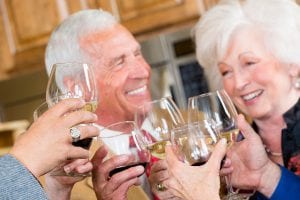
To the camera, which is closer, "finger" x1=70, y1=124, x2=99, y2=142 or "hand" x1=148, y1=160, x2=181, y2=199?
"finger" x1=70, y1=124, x2=99, y2=142

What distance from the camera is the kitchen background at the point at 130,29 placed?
215 cm

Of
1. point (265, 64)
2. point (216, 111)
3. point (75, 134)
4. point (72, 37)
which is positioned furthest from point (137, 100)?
point (75, 134)

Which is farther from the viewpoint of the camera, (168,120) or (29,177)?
(168,120)

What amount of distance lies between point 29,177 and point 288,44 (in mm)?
911

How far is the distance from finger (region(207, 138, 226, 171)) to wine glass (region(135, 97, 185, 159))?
193mm

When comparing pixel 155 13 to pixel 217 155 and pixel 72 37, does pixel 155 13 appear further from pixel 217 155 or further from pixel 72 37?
pixel 217 155

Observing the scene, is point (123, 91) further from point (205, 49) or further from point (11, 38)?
point (11, 38)

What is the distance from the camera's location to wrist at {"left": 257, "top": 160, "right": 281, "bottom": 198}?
4.15 ft

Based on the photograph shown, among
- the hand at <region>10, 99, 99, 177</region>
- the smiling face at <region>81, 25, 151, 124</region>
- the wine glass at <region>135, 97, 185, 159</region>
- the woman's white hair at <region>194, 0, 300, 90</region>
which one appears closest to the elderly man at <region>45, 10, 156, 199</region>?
the smiling face at <region>81, 25, 151, 124</region>

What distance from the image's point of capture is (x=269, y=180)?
1270mm

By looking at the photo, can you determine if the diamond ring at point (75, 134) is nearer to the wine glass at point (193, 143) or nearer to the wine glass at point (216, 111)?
the wine glass at point (193, 143)

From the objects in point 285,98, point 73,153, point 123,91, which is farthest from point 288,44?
point 73,153

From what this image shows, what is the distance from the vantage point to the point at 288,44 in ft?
4.82

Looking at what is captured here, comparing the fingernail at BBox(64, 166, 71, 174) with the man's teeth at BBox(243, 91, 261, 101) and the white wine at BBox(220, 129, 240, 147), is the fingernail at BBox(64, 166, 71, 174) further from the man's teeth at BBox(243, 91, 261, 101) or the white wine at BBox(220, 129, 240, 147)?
the man's teeth at BBox(243, 91, 261, 101)
